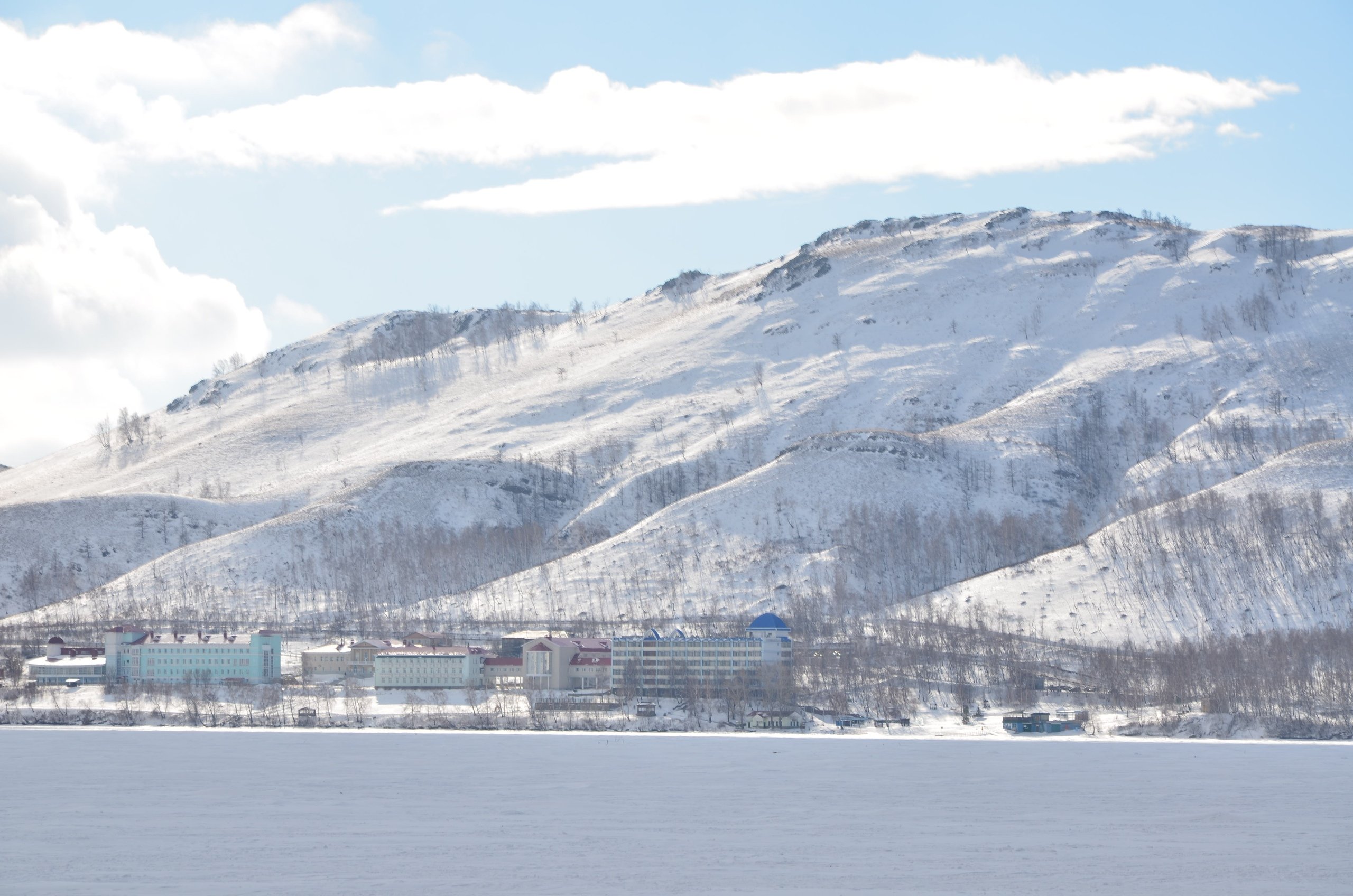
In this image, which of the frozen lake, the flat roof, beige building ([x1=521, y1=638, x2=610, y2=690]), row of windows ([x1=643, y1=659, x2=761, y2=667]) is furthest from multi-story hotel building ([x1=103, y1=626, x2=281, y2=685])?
row of windows ([x1=643, y1=659, x2=761, y2=667])

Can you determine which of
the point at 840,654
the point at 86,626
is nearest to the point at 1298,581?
the point at 840,654

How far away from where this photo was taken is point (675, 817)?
59.8m

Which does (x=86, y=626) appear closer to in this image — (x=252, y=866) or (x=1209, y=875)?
(x=252, y=866)

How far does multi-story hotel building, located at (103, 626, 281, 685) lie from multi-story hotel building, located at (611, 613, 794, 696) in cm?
3041

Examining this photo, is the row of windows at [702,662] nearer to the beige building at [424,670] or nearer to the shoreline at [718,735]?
the shoreline at [718,735]

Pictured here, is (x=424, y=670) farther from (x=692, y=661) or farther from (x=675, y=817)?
(x=675, y=817)

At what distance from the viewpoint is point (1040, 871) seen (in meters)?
49.7

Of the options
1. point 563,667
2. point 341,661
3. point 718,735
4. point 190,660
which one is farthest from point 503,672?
point 718,735

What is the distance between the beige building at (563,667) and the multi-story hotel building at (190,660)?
22.4m

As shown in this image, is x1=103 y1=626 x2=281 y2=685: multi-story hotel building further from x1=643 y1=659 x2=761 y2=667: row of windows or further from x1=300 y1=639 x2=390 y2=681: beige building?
x1=643 y1=659 x2=761 y2=667: row of windows

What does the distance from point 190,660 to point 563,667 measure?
31.7 metres

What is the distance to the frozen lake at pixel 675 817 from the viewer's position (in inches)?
1906

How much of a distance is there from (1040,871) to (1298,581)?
86.6m

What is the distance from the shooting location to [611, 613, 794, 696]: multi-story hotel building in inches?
4183
